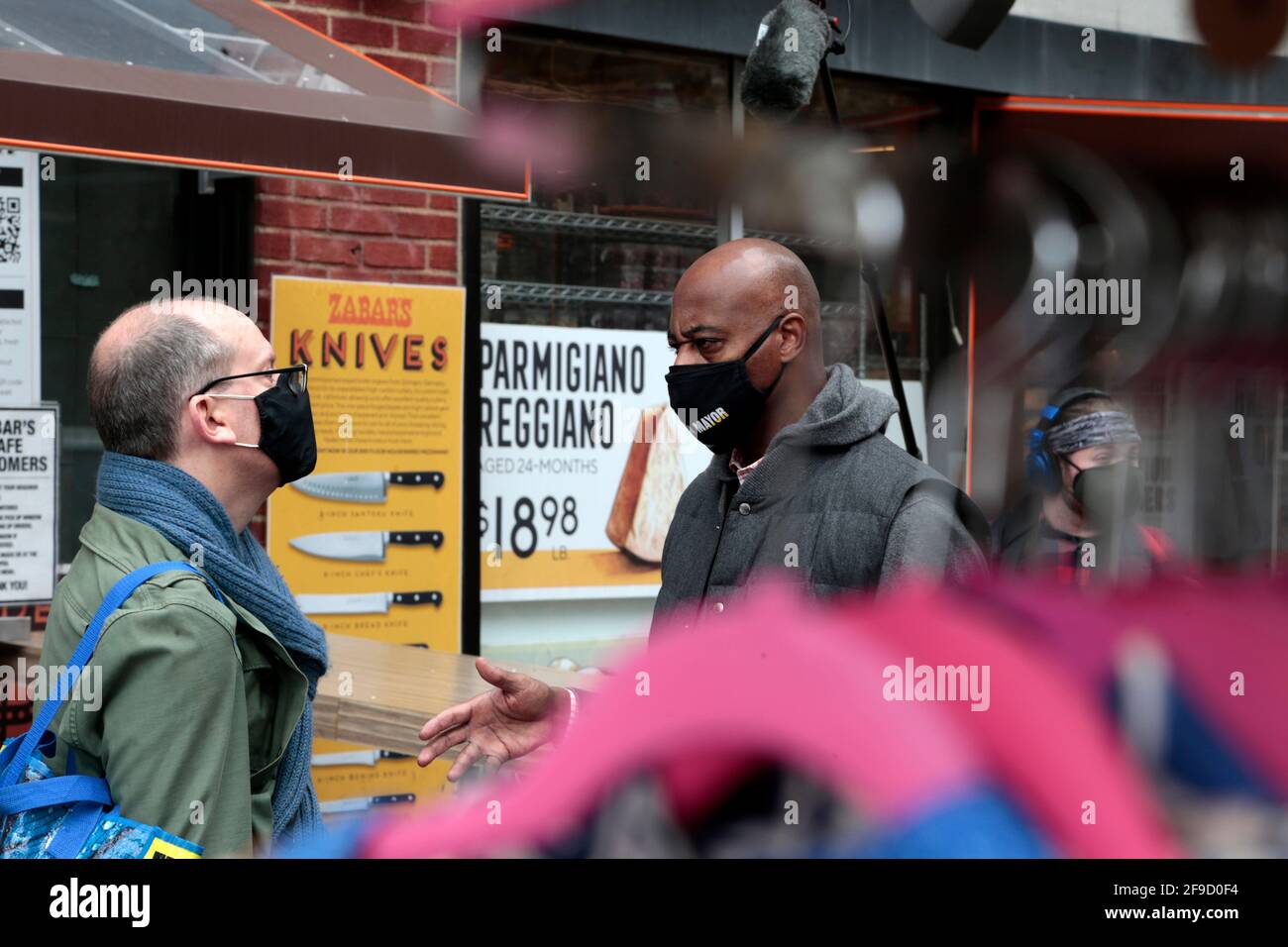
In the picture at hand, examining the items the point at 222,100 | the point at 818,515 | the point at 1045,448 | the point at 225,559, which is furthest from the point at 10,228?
the point at 1045,448

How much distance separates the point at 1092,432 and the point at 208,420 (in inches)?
52.9

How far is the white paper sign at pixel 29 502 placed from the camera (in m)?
4.02

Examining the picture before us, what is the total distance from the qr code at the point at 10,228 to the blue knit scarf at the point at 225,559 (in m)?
2.50

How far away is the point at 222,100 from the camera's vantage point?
9.21 ft

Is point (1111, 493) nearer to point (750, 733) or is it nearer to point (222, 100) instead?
point (750, 733)

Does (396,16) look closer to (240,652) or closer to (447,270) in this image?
(447,270)

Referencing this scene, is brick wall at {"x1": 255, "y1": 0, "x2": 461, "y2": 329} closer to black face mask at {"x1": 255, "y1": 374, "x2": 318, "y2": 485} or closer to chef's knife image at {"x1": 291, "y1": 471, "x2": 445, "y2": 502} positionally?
chef's knife image at {"x1": 291, "y1": 471, "x2": 445, "y2": 502}

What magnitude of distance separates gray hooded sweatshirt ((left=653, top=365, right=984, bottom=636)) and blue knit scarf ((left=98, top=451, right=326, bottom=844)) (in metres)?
0.54

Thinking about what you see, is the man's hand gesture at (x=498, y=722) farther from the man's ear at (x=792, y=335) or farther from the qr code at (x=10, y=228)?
the qr code at (x=10, y=228)

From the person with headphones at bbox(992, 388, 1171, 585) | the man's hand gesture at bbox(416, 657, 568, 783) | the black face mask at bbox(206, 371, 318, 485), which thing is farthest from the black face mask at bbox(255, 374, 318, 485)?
the person with headphones at bbox(992, 388, 1171, 585)

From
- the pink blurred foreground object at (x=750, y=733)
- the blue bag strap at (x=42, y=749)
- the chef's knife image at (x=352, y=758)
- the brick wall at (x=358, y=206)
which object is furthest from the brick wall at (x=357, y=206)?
the pink blurred foreground object at (x=750, y=733)

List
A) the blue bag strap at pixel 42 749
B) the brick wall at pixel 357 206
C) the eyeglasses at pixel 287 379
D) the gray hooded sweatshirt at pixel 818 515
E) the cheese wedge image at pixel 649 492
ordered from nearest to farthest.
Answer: the gray hooded sweatshirt at pixel 818 515 → the blue bag strap at pixel 42 749 → the eyeglasses at pixel 287 379 → the brick wall at pixel 357 206 → the cheese wedge image at pixel 649 492
